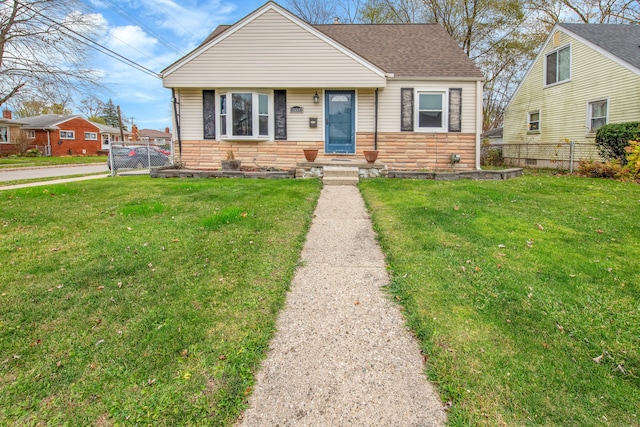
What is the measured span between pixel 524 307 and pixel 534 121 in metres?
18.9

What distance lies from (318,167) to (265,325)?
26.3ft

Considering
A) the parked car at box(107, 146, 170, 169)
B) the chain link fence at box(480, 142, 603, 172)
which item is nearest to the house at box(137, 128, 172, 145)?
the parked car at box(107, 146, 170, 169)

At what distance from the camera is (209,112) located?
41.0 ft

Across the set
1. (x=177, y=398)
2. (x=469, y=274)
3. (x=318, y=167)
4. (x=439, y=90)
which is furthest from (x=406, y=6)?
(x=177, y=398)

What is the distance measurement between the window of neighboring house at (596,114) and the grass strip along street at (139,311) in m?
14.9

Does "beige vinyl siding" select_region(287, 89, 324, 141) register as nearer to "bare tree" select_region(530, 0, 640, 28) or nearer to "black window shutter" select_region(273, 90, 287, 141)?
"black window shutter" select_region(273, 90, 287, 141)

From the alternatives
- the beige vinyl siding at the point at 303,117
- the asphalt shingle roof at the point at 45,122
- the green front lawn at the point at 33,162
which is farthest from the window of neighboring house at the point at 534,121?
the asphalt shingle roof at the point at 45,122

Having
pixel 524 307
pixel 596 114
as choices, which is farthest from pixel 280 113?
pixel 596 114

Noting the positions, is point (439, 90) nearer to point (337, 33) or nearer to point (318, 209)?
point (337, 33)

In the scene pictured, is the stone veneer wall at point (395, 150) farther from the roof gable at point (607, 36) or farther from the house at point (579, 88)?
the roof gable at point (607, 36)

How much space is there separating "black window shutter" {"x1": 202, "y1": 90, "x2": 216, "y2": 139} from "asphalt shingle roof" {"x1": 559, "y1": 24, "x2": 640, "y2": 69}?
14788 millimetres

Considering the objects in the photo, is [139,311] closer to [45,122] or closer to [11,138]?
[11,138]

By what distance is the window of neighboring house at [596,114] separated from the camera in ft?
48.2

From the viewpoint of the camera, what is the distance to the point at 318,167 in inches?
415
